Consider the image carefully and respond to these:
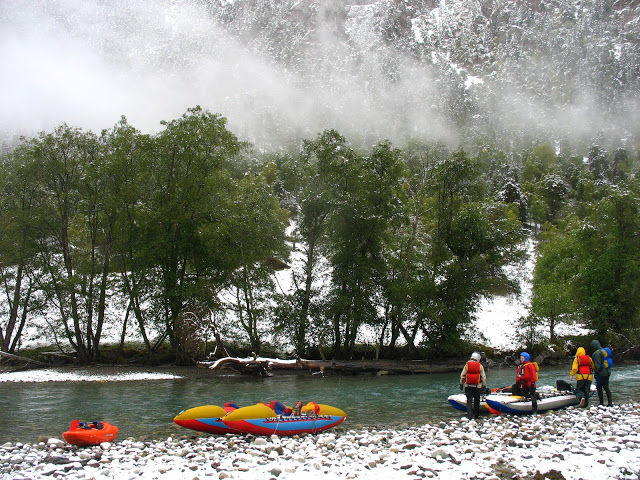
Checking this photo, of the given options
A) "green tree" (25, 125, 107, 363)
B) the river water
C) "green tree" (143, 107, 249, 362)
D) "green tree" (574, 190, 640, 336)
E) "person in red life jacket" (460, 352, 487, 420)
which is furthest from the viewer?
"green tree" (574, 190, 640, 336)

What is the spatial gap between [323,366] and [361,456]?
17.8 m

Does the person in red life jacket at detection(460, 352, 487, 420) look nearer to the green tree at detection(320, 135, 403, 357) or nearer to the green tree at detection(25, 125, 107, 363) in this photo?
the green tree at detection(320, 135, 403, 357)

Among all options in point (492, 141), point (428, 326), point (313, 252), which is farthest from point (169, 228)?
point (492, 141)

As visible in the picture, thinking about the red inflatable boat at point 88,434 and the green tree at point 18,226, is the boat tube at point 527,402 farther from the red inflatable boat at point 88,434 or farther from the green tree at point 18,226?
the green tree at point 18,226

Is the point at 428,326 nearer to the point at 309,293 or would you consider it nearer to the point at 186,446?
the point at 309,293

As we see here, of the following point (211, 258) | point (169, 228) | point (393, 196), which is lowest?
point (211, 258)

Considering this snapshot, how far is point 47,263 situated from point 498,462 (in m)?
27.7

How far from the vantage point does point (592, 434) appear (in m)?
10.1

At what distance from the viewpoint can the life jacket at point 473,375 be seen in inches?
516

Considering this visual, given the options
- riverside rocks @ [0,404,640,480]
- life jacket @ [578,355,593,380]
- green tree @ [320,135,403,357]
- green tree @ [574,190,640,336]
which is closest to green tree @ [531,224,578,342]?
green tree @ [574,190,640,336]

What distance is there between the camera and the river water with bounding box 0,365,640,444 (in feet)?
41.3

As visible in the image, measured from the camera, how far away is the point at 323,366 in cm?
2597

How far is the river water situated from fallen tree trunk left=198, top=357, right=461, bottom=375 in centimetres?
93

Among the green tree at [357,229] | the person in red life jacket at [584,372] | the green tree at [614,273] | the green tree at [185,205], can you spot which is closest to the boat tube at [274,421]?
the person in red life jacket at [584,372]
